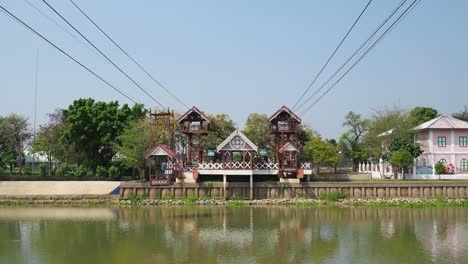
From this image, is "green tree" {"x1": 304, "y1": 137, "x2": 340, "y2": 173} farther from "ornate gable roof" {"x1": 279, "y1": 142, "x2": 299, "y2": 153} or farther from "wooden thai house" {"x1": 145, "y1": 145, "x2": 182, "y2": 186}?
"wooden thai house" {"x1": 145, "y1": 145, "x2": 182, "y2": 186}

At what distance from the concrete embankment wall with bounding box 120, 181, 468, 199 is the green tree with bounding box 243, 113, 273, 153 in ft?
46.7

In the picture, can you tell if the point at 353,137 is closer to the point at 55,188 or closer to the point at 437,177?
the point at 437,177

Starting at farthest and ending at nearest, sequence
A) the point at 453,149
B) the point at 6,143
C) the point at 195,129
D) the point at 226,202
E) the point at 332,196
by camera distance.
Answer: the point at 6,143 < the point at 453,149 < the point at 195,129 < the point at 332,196 < the point at 226,202

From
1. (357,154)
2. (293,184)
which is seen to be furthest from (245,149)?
(357,154)

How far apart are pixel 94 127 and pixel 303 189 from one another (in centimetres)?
2519

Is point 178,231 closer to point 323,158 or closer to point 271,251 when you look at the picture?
point 271,251

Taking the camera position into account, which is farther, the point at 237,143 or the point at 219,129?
the point at 219,129

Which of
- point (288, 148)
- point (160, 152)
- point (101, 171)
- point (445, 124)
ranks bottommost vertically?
point (101, 171)

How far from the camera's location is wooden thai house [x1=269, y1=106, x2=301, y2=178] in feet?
140

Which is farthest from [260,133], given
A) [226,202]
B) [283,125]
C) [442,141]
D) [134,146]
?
[442,141]

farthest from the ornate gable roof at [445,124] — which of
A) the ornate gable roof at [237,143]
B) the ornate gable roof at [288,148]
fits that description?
the ornate gable roof at [237,143]

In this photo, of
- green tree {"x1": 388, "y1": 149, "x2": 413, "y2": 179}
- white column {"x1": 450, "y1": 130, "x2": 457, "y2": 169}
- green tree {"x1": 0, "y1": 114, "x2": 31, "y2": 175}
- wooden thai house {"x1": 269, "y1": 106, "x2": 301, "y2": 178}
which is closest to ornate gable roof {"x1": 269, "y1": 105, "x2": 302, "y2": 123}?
wooden thai house {"x1": 269, "y1": 106, "x2": 301, "y2": 178}

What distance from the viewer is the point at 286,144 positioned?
42.8 metres

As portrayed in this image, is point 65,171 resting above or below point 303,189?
above
